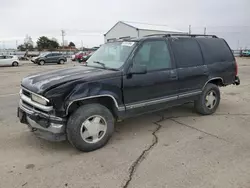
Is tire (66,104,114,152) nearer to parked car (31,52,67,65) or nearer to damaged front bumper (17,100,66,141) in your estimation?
damaged front bumper (17,100,66,141)

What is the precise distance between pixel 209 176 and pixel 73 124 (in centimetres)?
202

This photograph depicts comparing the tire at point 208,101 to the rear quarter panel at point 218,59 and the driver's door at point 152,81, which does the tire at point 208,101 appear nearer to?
the rear quarter panel at point 218,59

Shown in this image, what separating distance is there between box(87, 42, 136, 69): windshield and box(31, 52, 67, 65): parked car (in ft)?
83.4

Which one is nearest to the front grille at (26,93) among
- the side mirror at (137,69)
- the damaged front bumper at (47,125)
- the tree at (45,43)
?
the damaged front bumper at (47,125)

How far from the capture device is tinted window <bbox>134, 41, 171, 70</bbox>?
164 inches

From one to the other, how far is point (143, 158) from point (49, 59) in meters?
27.9

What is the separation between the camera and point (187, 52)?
4855 millimetres

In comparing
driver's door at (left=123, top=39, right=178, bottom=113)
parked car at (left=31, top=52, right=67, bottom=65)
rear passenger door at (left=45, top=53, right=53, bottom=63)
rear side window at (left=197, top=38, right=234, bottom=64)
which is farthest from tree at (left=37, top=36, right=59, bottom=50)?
driver's door at (left=123, top=39, right=178, bottom=113)

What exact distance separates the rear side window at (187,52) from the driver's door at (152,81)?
23 centimetres

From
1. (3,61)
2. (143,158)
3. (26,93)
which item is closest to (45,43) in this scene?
(3,61)

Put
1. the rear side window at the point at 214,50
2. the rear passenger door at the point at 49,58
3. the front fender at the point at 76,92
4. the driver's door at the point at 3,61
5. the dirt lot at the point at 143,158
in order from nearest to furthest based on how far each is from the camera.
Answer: the dirt lot at the point at 143,158
the front fender at the point at 76,92
the rear side window at the point at 214,50
the driver's door at the point at 3,61
the rear passenger door at the point at 49,58

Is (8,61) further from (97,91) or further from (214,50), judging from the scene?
(97,91)

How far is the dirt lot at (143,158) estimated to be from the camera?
9.39 feet

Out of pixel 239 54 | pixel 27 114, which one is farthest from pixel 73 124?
pixel 239 54
